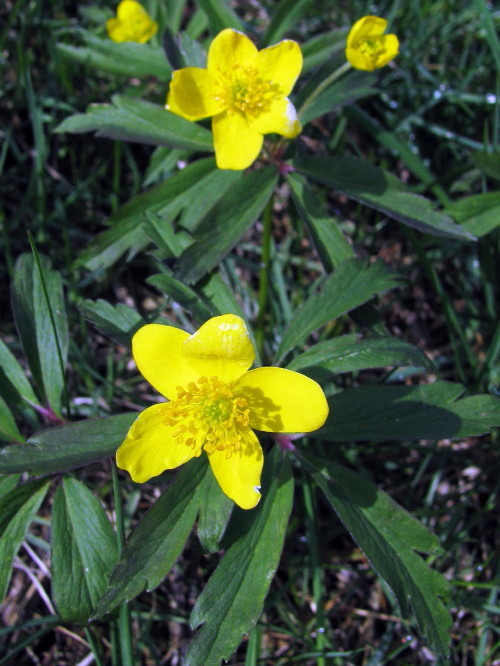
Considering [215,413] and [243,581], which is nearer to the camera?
[215,413]

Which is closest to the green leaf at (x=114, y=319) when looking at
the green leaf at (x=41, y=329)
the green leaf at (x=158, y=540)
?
the green leaf at (x=41, y=329)

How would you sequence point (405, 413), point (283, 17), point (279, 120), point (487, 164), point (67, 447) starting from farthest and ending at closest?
point (283, 17), point (487, 164), point (279, 120), point (405, 413), point (67, 447)

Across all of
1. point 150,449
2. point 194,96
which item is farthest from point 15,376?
point 194,96

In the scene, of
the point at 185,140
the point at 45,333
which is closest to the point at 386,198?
the point at 185,140

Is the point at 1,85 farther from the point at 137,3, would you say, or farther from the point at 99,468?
the point at 99,468

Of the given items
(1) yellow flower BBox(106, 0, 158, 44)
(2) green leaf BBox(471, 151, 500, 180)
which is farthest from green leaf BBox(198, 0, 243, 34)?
(2) green leaf BBox(471, 151, 500, 180)

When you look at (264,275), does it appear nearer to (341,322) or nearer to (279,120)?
(341,322)
